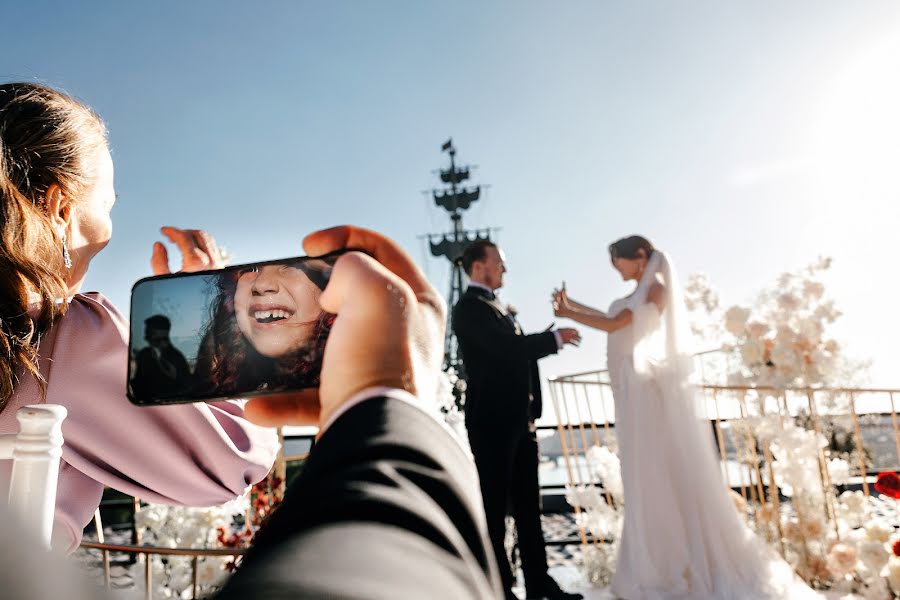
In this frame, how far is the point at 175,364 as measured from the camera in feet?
2.30

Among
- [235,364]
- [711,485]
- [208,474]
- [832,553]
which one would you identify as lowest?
[832,553]

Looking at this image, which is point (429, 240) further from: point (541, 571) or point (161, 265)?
point (161, 265)

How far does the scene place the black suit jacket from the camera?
3836mm

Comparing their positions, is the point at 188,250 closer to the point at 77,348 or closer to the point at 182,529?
the point at 77,348

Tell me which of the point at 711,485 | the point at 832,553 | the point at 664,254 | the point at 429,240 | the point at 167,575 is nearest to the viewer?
the point at 167,575

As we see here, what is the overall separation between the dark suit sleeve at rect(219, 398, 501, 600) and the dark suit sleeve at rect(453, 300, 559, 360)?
11.5 feet

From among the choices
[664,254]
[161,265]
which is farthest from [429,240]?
[161,265]

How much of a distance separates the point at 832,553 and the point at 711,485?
703mm

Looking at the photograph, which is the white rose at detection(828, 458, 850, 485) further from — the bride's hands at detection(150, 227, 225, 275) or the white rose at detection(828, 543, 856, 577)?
the bride's hands at detection(150, 227, 225, 275)

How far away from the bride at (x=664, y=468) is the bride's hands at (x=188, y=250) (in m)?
3.14

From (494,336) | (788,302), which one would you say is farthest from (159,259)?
(788,302)

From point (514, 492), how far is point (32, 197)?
3.44 meters

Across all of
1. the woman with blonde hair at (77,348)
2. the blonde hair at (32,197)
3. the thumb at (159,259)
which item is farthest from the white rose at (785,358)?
the blonde hair at (32,197)

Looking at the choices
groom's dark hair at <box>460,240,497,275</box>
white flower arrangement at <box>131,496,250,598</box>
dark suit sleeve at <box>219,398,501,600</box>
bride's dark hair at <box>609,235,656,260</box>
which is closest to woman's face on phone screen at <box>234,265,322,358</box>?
dark suit sleeve at <box>219,398,501,600</box>
